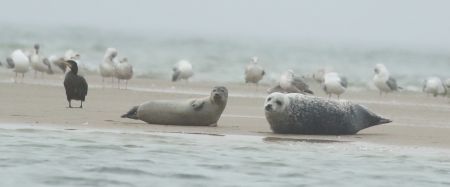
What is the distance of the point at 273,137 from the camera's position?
11.0m

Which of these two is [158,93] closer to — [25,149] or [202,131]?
[202,131]

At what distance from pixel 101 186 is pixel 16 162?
4.01 feet

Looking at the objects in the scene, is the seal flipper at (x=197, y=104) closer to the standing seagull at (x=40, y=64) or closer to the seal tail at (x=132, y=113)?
the seal tail at (x=132, y=113)

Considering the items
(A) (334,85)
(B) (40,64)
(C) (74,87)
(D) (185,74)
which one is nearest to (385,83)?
(A) (334,85)

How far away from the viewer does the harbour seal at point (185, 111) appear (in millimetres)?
11906

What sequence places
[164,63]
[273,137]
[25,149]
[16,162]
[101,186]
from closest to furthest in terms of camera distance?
[101,186] < [16,162] < [25,149] < [273,137] < [164,63]

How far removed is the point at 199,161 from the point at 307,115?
273cm

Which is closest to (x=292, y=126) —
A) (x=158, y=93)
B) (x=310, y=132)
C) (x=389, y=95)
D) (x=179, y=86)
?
(x=310, y=132)

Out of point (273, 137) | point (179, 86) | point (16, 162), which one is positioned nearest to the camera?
point (16, 162)

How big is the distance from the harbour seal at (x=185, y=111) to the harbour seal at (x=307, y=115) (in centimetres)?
73

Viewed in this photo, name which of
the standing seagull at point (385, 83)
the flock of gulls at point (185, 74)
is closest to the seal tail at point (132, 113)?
the flock of gulls at point (185, 74)

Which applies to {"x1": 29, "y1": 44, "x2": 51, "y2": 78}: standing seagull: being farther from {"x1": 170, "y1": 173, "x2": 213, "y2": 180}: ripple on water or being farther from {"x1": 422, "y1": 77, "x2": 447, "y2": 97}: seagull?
{"x1": 170, "y1": 173, "x2": 213, "y2": 180}: ripple on water

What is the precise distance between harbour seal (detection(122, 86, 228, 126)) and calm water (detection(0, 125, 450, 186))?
109 cm

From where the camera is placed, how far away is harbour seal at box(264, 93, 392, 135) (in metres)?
11.4
